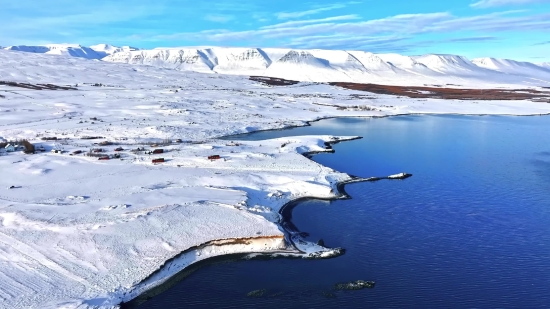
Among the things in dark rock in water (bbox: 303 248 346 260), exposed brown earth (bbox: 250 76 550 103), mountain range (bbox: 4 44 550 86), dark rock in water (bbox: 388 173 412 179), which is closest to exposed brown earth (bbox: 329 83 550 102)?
exposed brown earth (bbox: 250 76 550 103)

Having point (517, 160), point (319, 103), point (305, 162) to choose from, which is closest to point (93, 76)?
point (319, 103)

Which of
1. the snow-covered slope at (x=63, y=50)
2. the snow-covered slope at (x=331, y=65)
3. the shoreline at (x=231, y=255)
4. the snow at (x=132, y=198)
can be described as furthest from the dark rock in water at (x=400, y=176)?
the snow-covered slope at (x=63, y=50)

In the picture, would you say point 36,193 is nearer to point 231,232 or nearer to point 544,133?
point 231,232

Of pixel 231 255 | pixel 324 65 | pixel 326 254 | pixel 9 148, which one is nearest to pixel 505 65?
pixel 324 65

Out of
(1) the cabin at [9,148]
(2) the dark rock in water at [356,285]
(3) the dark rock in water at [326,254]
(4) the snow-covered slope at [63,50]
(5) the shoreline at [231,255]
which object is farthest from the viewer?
(4) the snow-covered slope at [63,50]

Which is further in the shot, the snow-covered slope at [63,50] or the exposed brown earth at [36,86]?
the snow-covered slope at [63,50]

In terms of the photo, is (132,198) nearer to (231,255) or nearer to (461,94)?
(231,255)

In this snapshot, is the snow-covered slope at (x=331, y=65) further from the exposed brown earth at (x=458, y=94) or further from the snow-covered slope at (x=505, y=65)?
the exposed brown earth at (x=458, y=94)
